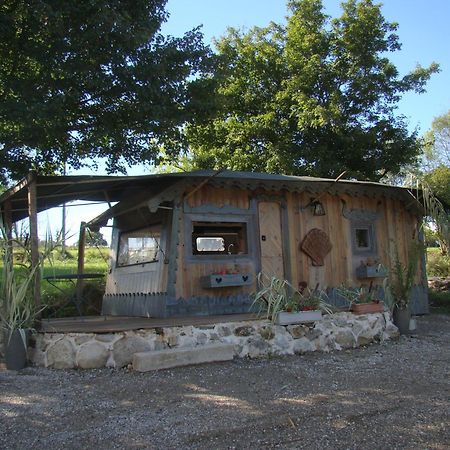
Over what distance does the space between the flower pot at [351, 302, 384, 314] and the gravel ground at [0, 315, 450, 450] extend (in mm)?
1081

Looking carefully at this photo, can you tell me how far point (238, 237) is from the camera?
8500 mm

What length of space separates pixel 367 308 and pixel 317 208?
2.24m

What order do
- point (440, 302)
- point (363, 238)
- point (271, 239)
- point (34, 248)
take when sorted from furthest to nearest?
point (440, 302), point (363, 238), point (271, 239), point (34, 248)

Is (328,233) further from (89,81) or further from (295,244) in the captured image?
(89,81)

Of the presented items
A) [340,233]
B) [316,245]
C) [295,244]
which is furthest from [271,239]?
[340,233]

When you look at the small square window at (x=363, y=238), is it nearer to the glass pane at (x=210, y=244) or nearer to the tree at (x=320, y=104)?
the glass pane at (x=210, y=244)

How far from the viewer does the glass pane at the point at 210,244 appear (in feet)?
27.2

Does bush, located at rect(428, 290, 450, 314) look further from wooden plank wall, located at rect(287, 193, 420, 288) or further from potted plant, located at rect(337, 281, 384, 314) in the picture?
potted plant, located at rect(337, 281, 384, 314)

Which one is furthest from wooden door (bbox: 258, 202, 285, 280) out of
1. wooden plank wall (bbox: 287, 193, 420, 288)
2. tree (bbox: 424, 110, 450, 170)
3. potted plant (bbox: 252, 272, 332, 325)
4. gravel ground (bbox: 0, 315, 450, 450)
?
tree (bbox: 424, 110, 450, 170)

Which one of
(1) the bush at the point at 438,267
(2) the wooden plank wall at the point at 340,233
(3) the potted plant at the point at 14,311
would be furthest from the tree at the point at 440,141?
(3) the potted plant at the point at 14,311

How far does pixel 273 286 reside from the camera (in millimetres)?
6609

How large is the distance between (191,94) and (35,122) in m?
3.22

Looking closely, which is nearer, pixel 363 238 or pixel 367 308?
pixel 367 308

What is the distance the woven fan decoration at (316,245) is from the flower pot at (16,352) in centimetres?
477
